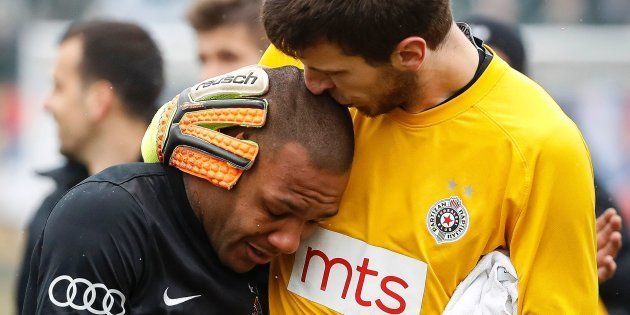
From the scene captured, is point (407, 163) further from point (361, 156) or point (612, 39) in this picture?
point (612, 39)

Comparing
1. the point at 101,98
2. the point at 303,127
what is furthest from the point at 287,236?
the point at 101,98

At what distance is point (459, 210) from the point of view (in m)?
3.23

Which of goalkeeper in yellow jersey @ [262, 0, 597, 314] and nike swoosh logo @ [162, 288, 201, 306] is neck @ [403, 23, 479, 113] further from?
nike swoosh logo @ [162, 288, 201, 306]

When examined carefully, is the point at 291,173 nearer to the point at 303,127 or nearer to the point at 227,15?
the point at 303,127

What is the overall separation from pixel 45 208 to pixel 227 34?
1262 millimetres

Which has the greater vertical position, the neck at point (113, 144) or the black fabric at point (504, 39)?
the black fabric at point (504, 39)

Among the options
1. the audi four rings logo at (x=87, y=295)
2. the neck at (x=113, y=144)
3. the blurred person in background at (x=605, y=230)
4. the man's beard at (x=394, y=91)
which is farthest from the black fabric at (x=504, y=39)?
the audi four rings logo at (x=87, y=295)

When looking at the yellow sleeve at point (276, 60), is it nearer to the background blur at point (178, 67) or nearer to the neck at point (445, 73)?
the neck at point (445, 73)

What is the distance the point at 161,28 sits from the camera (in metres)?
10.5

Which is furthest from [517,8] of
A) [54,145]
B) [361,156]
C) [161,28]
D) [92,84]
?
[361,156]

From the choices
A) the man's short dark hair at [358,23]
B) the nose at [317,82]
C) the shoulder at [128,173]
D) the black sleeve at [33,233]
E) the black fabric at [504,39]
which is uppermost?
the black fabric at [504,39]

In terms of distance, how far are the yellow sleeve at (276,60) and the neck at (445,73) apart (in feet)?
1.42

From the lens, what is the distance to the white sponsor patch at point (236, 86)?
327 cm

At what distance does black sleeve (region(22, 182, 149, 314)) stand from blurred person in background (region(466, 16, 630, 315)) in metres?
1.92
